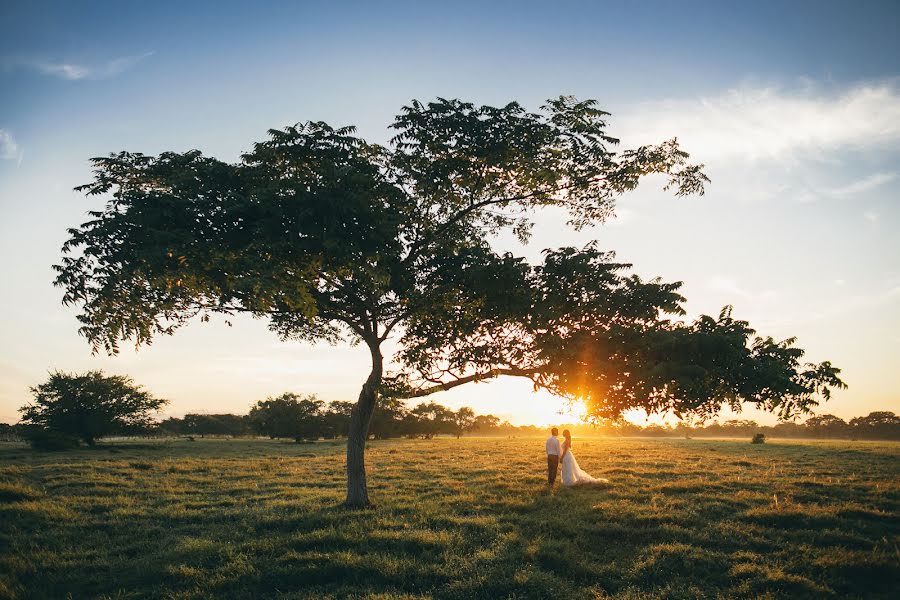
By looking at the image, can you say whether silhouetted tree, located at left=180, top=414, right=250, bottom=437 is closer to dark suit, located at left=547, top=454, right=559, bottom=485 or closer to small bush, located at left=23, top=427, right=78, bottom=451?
small bush, located at left=23, top=427, right=78, bottom=451

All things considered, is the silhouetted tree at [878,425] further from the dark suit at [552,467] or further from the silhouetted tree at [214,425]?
the silhouetted tree at [214,425]

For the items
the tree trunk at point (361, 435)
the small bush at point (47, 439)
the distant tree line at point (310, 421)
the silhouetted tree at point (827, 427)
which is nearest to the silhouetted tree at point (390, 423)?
the distant tree line at point (310, 421)

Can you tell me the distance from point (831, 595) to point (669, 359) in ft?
20.0

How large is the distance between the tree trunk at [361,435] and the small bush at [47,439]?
46.5m

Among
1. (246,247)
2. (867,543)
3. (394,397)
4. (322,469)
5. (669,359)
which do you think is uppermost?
(246,247)

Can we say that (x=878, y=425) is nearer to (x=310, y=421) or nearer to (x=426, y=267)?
(x=310, y=421)

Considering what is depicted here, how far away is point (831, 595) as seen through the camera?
28.4ft

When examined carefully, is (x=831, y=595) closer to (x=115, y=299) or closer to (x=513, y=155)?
(x=513, y=155)

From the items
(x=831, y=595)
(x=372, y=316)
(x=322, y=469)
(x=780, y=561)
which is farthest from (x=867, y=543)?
(x=322, y=469)

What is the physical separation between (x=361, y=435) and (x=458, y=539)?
6.78 metres

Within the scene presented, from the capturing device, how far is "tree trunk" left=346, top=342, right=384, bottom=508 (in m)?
16.6

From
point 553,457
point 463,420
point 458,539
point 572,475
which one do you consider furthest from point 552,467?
point 463,420

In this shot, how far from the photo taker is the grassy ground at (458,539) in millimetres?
9234

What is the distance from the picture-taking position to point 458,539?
11867 mm
